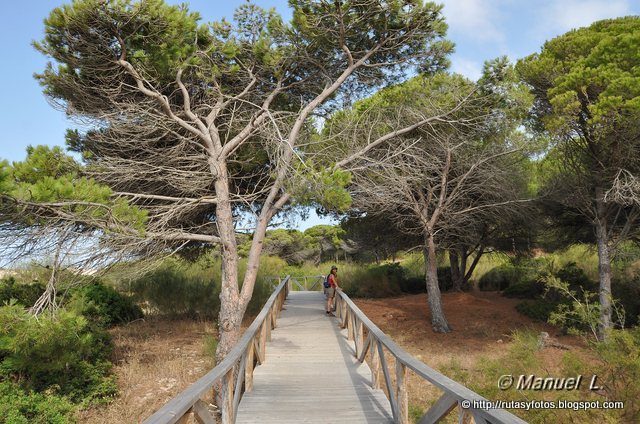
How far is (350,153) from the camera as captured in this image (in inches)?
411

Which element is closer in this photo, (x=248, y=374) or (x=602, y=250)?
(x=248, y=374)

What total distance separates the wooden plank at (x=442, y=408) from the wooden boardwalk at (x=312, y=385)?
1.22 m

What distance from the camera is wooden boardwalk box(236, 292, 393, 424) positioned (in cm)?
510

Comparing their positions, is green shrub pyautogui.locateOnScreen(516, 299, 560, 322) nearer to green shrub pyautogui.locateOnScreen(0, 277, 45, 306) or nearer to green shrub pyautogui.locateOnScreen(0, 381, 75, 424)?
green shrub pyautogui.locateOnScreen(0, 381, 75, 424)

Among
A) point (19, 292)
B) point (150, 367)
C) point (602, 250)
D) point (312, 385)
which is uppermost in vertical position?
point (19, 292)

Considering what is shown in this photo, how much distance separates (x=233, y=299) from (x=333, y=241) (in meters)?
31.3

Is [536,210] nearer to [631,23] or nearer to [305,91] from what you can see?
[631,23]

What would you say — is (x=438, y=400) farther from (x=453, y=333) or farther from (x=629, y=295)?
(x=629, y=295)

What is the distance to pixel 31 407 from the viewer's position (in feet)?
25.8

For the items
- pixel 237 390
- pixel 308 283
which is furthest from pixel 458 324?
pixel 308 283

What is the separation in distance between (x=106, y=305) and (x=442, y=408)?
513 inches

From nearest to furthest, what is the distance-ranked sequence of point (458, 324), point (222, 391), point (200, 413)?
point (200, 413)
point (222, 391)
point (458, 324)

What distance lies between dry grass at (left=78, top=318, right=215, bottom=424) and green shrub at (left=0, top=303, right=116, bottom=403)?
0.42 m

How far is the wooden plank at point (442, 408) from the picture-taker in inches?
136
